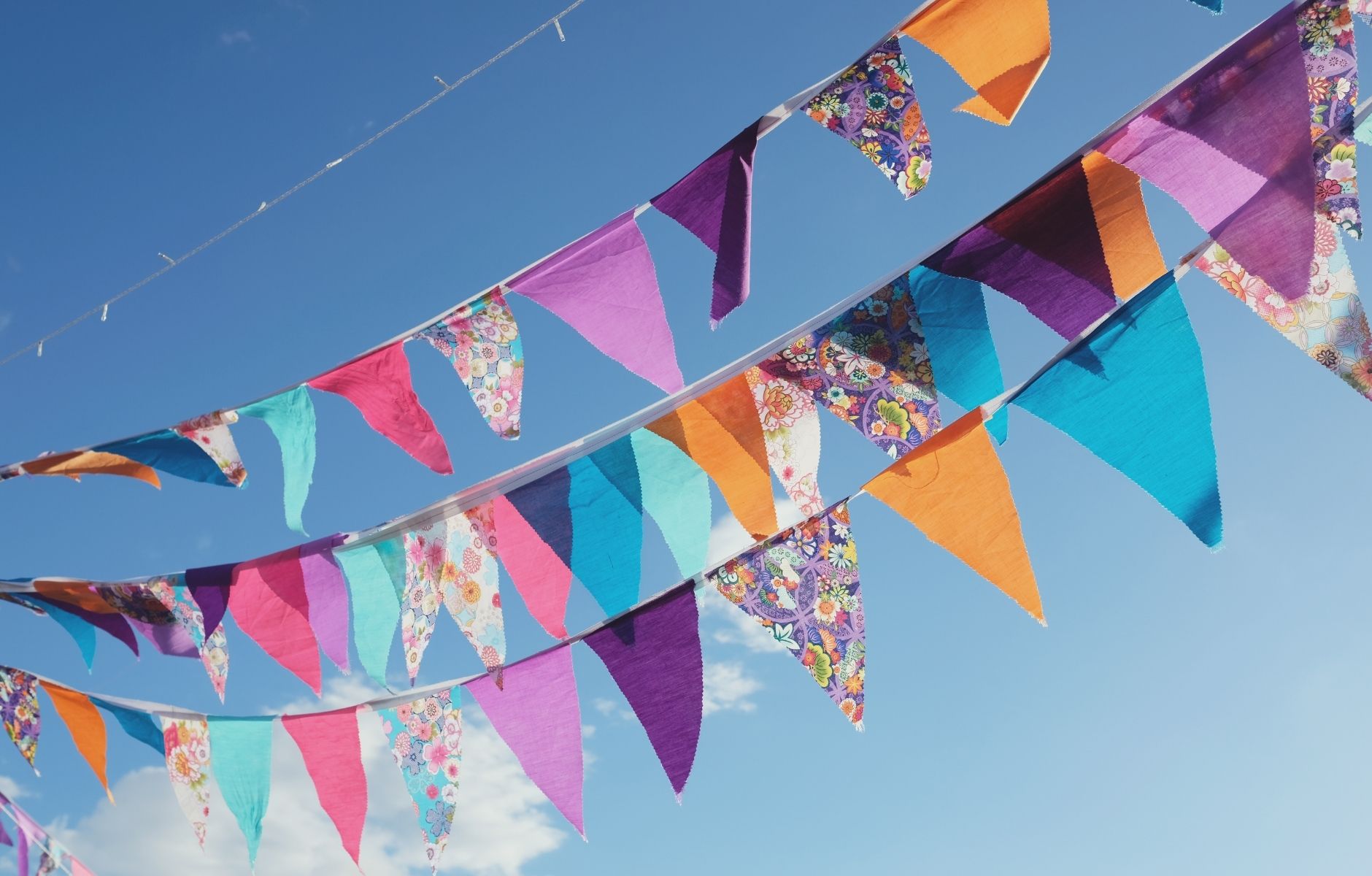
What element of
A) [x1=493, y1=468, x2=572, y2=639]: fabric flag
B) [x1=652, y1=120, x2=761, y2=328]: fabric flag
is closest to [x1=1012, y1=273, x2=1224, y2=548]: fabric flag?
[x1=652, y1=120, x2=761, y2=328]: fabric flag

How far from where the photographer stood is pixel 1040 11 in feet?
7.21

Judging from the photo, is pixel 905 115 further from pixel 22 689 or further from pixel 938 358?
pixel 22 689

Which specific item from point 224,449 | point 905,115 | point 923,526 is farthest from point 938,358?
point 224,449

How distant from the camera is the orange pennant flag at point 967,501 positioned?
2.33m

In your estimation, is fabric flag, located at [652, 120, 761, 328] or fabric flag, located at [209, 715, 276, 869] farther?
fabric flag, located at [209, 715, 276, 869]

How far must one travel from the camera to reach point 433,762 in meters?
3.19

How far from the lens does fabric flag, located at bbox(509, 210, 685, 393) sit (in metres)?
→ 2.68

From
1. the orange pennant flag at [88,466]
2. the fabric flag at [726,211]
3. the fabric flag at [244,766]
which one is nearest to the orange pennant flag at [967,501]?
the fabric flag at [726,211]

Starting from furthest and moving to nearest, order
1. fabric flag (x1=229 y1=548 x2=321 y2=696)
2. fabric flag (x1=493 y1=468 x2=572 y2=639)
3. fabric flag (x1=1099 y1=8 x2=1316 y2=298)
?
fabric flag (x1=229 y1=548 x2=321 y2=696) → fabric flag (x1=493 y1=468 x2=572 y2=639) → fabric flag (x1=1099 y1=8 x2=1316 y2=298)

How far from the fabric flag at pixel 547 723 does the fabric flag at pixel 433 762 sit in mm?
284

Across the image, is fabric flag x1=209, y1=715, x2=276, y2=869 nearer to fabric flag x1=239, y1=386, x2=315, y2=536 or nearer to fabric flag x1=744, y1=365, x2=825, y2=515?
fabric flag x1=239, y1=386, x2=315, y2=536

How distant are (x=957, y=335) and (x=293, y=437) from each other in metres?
1.97

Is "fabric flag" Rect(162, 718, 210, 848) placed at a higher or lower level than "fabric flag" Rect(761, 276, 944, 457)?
higher

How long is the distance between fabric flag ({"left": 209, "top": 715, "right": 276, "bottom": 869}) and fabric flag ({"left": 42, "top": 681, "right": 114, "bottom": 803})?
2.38ft
